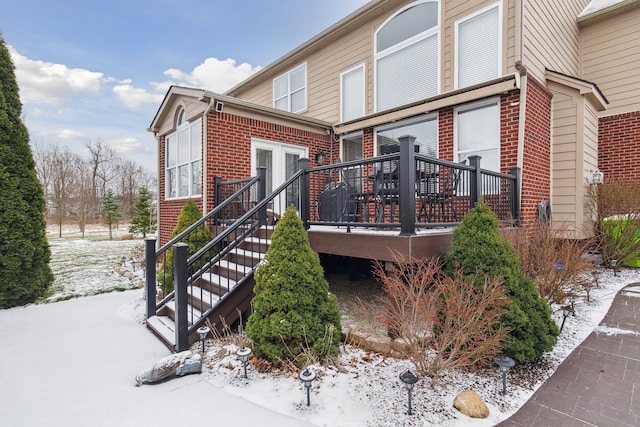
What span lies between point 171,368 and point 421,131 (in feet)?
21.5

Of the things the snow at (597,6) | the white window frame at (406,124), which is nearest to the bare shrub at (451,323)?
the white window frame at (406,124)

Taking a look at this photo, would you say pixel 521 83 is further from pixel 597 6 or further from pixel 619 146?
pixel 597 6

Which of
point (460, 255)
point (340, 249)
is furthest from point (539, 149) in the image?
point (340, 249)

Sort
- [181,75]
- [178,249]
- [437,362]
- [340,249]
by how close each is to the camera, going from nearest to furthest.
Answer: [437,362]
[178,249]
[340,249]
[181,75]

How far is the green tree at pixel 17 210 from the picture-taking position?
5.36 meters

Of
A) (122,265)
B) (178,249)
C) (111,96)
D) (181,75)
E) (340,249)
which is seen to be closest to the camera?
(178,249)

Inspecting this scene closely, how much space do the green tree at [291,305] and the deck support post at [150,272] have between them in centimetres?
180

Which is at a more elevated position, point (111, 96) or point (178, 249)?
point (111, 96)

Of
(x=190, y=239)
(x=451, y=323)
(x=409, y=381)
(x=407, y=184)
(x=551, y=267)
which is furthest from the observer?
(x=190, y=239)

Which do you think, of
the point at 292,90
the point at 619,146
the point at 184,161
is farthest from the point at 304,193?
the point at 619,146

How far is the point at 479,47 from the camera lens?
6.30m

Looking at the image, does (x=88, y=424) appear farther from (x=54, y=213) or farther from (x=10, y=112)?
(x=54, y=213)

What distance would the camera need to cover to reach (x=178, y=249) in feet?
12.0

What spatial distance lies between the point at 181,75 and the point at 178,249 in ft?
76.2
